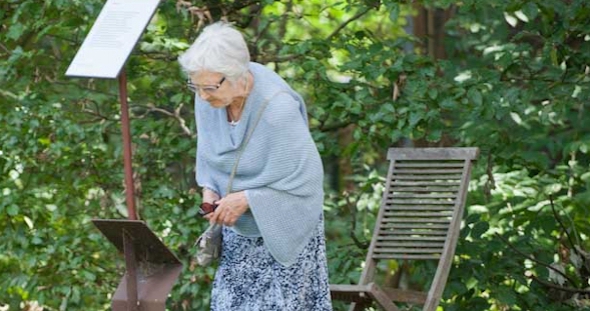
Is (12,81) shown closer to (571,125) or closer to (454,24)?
(454,24)

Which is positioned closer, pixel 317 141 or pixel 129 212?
pixel 129 212

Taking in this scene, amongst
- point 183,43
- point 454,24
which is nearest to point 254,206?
point 183,43

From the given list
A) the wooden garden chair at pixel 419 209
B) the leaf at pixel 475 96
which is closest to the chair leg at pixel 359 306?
the wooden garden chair at pixel 419 209

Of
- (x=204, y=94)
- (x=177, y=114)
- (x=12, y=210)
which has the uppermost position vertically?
(x=204, y=94)

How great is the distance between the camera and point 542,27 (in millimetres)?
5613

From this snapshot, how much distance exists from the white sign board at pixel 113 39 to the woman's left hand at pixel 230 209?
558mm

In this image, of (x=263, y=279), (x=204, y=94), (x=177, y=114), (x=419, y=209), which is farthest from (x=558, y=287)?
(x=204, y=94)

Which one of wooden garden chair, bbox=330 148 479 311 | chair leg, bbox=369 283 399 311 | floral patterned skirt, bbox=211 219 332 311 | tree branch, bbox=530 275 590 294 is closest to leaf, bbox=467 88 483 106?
wooden garden chair, bbox=330 148 479 311

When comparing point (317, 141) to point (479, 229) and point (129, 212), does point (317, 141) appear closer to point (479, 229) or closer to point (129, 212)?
point (479, 229)

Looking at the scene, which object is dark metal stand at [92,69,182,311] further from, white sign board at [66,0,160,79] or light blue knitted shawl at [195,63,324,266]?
light blue knitted shawl at [195,63,324,266]

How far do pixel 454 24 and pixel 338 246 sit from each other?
130 centimetres

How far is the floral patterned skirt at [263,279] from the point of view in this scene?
4242 millimetres

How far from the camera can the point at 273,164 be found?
410cm

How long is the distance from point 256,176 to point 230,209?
156 millimetres
